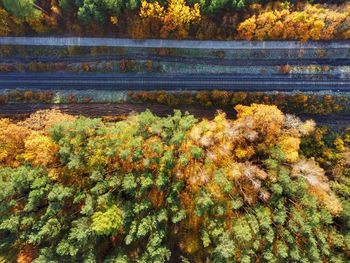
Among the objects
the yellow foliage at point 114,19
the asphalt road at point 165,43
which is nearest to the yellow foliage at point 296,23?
the asphalt road at point 165,43

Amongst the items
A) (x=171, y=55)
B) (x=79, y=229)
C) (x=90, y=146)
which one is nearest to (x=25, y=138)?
(x=90, y=146)

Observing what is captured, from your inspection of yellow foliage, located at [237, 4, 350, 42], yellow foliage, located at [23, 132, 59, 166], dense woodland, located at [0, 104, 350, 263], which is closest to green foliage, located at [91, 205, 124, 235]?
dense woodland, located at [0, 104, 350, 263]

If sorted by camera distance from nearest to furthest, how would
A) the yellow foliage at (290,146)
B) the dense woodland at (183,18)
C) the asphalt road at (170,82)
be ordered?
the yellow foliage at (290,146), the dense woodland at (183,18), the asphalt road at (170,82)

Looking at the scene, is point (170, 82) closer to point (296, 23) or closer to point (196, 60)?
point (196, 60)

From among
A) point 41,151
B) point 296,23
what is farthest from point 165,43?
point 41,151

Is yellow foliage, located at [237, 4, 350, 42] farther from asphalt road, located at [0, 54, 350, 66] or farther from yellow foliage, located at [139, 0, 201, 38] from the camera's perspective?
yellow foliage, located at [139, 0, 201, 38]

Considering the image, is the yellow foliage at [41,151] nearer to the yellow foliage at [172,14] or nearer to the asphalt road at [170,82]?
the asphalt road at [170,82]

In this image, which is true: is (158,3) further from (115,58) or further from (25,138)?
(25,138)
